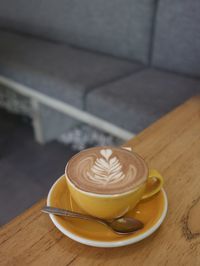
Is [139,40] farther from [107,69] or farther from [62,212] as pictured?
[62,212]

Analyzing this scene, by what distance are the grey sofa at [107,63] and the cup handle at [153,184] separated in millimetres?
667

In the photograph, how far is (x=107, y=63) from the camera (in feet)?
5.54

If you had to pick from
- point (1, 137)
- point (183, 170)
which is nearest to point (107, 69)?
point (1, 137)

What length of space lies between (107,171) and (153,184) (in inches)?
3.6

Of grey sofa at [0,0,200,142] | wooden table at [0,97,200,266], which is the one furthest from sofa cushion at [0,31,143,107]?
wooden table at [0,97,200,266]

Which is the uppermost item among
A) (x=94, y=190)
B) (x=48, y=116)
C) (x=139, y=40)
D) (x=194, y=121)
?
(x=94, y=190)

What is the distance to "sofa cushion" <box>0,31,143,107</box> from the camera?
1438 mm

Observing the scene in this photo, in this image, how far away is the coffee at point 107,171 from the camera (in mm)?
442

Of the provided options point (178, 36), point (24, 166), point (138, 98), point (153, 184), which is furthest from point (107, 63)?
point (153, 184)

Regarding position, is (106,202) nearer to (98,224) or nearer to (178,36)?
(98,224)

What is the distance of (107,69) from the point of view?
160 cm

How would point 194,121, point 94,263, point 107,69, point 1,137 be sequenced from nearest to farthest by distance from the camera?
point 94,263
point 194,121
point 107,69
point 1,137

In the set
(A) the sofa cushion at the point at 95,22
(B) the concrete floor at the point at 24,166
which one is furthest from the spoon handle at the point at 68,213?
(A) the sofa cushion at the point at 95,22

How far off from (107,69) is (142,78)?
21cm
